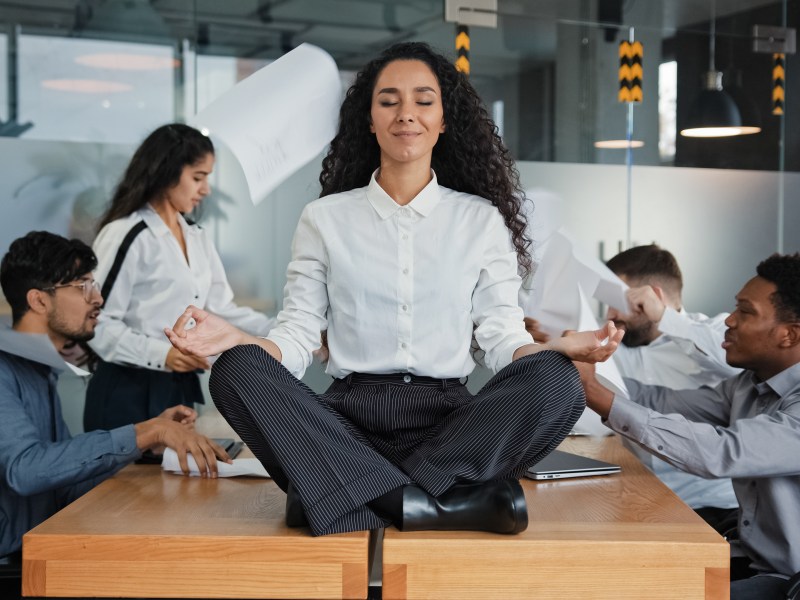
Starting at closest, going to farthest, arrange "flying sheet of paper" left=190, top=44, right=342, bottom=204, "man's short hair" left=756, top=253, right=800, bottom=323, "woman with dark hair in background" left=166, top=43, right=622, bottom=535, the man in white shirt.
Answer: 1. "woman with dark hair in background" left=166, top=43, right=622, bottom=535
2. "flying sheet of paper" left=190, top=44, right=342, bottom=204
3. "man's short hair" left=756, top=253, right=800, bottom=323
4. the man in white shirt

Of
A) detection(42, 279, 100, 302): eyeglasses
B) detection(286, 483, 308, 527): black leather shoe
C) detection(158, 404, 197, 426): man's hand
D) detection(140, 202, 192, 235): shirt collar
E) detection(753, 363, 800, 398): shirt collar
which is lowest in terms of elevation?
detection(286, 483, 308, 527): black leather shoe

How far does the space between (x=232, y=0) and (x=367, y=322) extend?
7.82 feet

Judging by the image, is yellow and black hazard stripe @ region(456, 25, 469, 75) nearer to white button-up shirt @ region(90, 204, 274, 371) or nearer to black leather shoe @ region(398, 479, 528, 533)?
white button-up shirt @ region(90, 204, 274, 371)

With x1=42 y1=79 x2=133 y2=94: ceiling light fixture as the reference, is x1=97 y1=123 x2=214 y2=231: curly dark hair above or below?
below

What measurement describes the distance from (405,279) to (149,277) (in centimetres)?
146

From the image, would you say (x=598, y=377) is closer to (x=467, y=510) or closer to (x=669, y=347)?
(x=467, y=510)

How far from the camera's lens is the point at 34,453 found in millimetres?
2098

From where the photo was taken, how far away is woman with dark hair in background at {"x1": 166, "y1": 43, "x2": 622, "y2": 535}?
68.0 inches

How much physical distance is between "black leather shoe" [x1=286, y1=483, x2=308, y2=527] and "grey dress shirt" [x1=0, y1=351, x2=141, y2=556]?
63cm

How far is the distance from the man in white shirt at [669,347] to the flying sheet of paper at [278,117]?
1.07 m

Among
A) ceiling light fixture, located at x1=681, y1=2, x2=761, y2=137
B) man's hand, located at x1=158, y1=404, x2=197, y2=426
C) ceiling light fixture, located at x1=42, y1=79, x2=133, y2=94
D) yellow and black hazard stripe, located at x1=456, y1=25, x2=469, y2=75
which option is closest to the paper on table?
man's hand, located at x1=158, y1=404, x2=197, y2=426

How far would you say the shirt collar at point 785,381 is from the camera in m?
2.32

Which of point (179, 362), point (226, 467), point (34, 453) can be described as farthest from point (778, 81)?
point (34, 453)

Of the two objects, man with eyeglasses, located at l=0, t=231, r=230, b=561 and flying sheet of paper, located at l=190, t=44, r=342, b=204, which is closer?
man with eyeglasses, located at l=0, t=231, r=230, b=561
